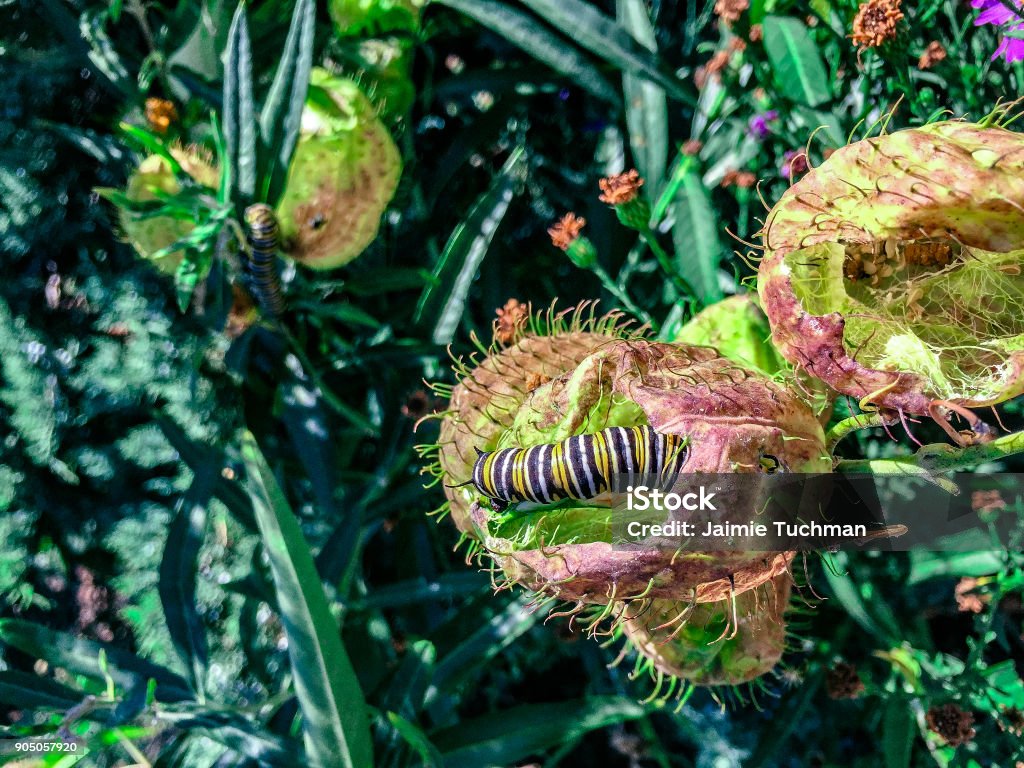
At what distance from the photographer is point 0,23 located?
4.98 feet

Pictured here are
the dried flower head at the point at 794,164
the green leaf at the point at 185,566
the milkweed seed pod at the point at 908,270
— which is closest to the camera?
the milkweed seed pod at the point at 908,270

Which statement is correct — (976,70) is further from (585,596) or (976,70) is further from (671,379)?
(585,596)

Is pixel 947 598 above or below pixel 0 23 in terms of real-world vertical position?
below

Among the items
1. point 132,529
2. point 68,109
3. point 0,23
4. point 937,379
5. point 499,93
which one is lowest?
point 132,529

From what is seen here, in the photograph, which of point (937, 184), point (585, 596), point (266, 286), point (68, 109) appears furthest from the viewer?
point (68, 109)

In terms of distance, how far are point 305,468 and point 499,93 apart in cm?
76

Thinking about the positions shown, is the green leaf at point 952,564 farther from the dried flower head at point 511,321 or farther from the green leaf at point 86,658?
the green leaf at point 86,658

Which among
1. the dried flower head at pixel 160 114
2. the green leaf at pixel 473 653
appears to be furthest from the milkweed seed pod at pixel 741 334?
the dried flower head at pixel 160 114

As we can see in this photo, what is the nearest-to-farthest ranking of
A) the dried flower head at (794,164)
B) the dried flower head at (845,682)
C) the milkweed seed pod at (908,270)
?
the milkweed seed pod at (908,270) → the dried flower head at (794,164) → the dried flower head at (845,682)

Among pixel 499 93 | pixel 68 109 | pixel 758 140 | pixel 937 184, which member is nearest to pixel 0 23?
pixel 68 109

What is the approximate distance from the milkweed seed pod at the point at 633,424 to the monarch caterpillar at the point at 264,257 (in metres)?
0.43

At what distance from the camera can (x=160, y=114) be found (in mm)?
1383

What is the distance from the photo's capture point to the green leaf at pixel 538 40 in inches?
51.6

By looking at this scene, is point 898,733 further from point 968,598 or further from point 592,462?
point 592,462
